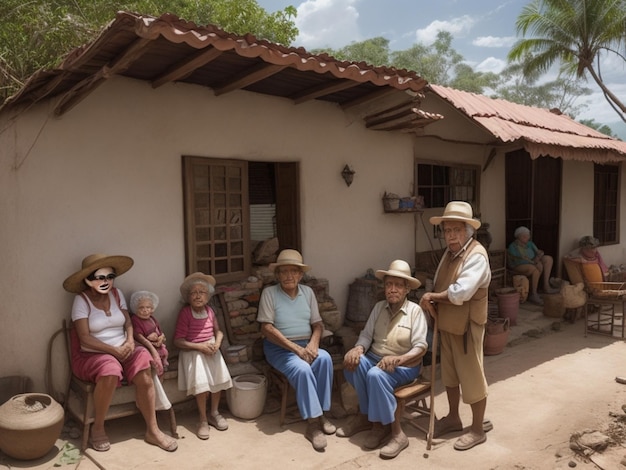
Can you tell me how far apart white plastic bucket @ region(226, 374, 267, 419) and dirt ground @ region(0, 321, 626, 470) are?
8 cm

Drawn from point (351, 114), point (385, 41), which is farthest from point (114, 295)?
point (385, 41)

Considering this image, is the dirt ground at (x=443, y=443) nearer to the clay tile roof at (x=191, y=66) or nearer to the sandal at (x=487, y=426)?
the sandal at (x=487, y=426)

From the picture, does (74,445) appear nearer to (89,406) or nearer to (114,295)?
(89,406)

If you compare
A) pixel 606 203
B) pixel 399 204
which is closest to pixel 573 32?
pixel 606 203

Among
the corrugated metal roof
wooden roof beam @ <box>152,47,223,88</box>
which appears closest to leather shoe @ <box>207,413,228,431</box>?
wooden roof beam @ <box>152,47,223,88</box>

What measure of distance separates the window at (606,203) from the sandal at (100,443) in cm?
1006

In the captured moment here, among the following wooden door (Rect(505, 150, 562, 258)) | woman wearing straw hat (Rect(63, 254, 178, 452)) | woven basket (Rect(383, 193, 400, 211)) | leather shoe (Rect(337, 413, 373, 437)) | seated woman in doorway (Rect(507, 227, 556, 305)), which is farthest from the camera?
wooden door (Rect(505, 150, 562, 258))

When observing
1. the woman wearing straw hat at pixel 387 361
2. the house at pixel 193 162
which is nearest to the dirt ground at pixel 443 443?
the woman wearing straw hat at pixel 387 361

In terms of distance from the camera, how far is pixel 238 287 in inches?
213

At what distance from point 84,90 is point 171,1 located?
9.78 meters

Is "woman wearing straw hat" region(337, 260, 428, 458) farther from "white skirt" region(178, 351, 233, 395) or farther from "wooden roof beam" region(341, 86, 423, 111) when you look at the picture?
"wooden roof beam" region(341, 86, 423, 111)

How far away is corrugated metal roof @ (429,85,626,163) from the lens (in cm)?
657

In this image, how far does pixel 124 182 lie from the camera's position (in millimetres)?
4680

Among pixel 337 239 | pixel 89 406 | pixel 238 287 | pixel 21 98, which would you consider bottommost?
pixel 89 406
